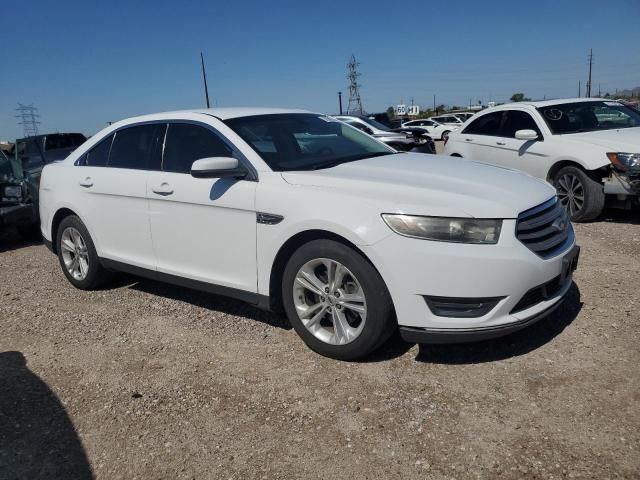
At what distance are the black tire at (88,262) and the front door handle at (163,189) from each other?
1.16 meters

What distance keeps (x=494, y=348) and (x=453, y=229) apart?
101 centimetres

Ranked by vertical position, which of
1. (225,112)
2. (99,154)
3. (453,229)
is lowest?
(453,229)

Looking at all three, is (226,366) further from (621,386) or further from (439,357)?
(621,386)

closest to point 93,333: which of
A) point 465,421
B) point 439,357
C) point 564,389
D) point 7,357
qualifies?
point 7,357

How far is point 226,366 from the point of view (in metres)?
3.62

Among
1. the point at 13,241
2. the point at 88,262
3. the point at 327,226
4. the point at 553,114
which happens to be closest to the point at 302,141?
the point at 327,226

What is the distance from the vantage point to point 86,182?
4.90 meters

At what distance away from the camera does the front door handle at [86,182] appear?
4859mm

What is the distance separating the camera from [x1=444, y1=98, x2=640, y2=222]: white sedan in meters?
6.37

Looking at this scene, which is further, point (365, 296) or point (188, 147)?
point (188, 147)

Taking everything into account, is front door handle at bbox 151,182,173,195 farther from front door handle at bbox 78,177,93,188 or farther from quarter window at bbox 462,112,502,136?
quarter window at bbox 462,112,502,136

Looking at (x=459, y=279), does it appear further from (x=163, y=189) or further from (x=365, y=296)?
(x=163, y=189)

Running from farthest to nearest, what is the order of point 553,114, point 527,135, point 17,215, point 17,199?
point 17,199, point 17,215, point 553,114, point 527,135

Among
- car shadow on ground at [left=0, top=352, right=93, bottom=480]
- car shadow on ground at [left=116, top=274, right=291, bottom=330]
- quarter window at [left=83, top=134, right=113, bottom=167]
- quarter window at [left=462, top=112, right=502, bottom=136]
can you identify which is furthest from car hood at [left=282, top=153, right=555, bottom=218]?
quarter window at [left=462, top=112, right=502, bottom=136]
